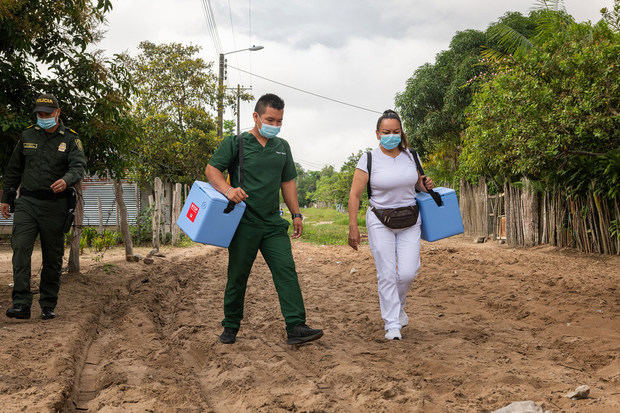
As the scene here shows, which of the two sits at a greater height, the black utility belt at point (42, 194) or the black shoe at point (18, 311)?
the black utility belt at point (42, 194)

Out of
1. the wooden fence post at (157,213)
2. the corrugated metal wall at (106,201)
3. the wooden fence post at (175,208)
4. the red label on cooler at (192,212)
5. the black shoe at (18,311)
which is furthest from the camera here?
the corrugated metal wall at (106,201)

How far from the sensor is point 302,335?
4418 mm

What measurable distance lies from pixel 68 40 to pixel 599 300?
7.69m

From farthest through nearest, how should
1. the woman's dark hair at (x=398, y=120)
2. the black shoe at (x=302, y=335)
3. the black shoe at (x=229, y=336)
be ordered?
1. the woman's dark hair at (x=398, y=120)
2. the black shoe at (x=229, y=336)
3. the black shoe at (x=302, y=335)

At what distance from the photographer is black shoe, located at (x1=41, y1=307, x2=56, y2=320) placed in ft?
17.4

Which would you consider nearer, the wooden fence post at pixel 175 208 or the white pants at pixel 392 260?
the white pants at pixel 392 260

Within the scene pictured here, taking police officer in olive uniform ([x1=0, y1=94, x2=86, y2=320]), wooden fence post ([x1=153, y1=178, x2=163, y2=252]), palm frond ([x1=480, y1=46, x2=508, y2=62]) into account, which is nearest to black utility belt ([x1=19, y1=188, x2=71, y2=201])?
police officer in olive uniform ([x1=0, y1=94, x2=86, y2=320])

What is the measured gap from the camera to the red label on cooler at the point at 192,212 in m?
4.24

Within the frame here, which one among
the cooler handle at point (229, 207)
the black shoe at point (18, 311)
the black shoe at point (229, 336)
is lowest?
the black shoe at point (229, 336)

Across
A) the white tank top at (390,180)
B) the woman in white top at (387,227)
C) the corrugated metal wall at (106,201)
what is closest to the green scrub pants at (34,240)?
the woman in white top at (387,227)

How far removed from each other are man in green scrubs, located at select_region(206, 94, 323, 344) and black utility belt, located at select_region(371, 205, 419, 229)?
865 millimetres

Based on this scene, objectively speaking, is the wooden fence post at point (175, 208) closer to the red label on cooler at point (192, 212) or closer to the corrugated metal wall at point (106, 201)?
the corrugated metal wall at point (106, 201)

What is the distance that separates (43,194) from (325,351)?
3.18m

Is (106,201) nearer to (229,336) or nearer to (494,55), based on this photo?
(494,55)
